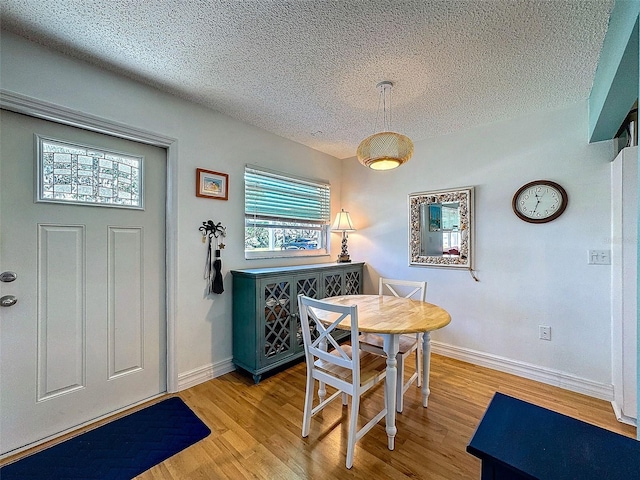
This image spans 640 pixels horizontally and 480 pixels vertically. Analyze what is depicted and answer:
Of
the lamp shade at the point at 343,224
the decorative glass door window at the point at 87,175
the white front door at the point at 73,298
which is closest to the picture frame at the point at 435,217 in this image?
the lamp shade at the point at 343,224

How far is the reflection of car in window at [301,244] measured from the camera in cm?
326

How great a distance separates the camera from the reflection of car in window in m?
3.26

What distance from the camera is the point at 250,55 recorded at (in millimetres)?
1753

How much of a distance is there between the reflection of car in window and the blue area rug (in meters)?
1.79

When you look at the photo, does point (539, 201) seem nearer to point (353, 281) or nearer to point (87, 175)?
point (353, 281)

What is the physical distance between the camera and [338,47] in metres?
1.67

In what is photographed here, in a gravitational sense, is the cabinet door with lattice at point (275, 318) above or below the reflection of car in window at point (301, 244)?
below

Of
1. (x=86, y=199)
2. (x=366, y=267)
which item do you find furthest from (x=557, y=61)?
(x=86, y=199)

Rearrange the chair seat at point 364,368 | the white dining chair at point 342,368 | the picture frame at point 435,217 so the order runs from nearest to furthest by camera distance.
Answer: the white dining chair at point 342,368, the chair seat at point 364,368, the picture frame at point 435,217

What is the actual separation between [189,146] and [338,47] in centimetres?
141

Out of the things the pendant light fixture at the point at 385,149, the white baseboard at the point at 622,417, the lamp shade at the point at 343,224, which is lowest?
the white baseboard at the point at 622,417

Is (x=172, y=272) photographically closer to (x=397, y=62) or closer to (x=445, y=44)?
(x=397, y=62)

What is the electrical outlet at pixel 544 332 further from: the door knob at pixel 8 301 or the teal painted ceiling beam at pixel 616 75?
the door knob at pixel 8 301

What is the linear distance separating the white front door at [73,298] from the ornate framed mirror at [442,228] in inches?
97.9
